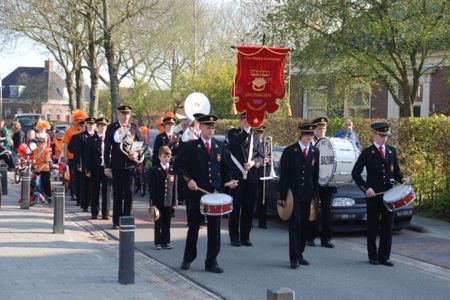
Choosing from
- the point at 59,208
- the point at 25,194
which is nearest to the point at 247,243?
the point at 59,208

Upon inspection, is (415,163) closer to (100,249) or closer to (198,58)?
(100,249)

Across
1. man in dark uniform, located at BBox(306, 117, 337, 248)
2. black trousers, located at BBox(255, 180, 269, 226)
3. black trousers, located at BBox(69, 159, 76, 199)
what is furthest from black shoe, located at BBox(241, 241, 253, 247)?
black trousers, located at BBox(69, 159, 76, 199)

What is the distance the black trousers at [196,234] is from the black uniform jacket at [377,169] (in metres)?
2.26

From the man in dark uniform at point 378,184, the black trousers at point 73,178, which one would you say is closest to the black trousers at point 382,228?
the man in dark uniform at point 378,184

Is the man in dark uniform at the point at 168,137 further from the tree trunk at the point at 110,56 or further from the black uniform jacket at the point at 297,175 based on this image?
the tree trunk at the point at 110,56

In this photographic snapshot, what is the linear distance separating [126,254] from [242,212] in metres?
3.36

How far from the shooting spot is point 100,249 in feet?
34.8

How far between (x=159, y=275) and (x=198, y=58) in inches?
1504

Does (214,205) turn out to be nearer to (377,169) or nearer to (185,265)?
(185,265)

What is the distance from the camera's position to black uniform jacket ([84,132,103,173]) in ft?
46.1

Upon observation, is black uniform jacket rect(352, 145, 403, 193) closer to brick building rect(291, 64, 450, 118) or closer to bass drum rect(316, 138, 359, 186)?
bass drum rect(316, 138, 359, 186)

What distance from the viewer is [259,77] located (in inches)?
524

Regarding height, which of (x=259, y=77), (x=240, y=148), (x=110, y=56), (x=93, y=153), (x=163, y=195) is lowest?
(x=163, y=195)

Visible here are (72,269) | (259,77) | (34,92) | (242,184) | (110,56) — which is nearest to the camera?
(72,269)
